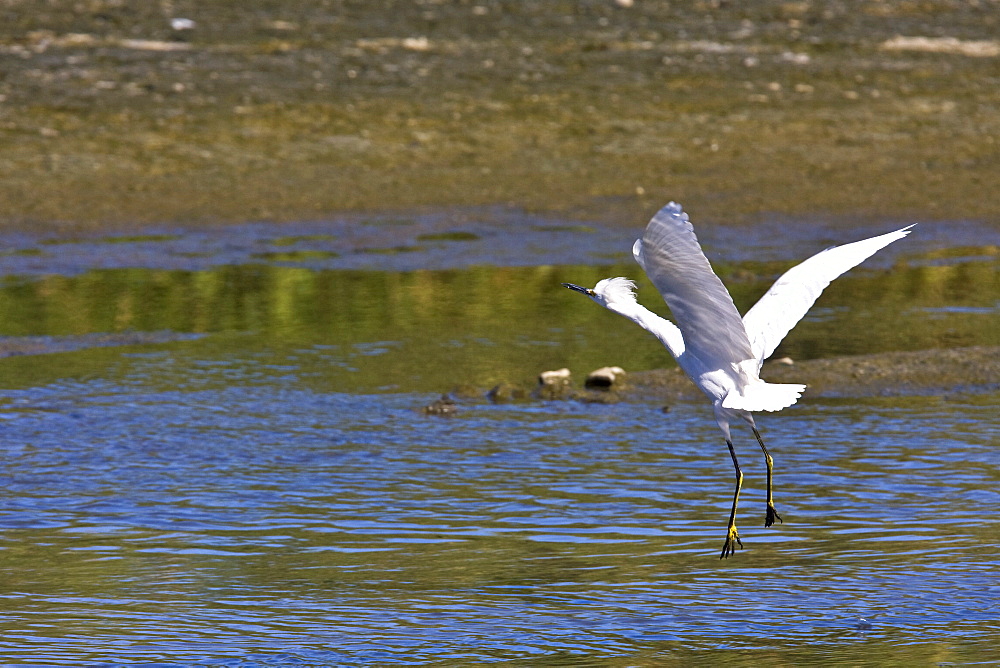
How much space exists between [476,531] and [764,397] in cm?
130

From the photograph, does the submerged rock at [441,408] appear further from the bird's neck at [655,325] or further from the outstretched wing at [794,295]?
the outstretched wing at [794,295]

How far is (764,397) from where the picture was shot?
5.05 meters

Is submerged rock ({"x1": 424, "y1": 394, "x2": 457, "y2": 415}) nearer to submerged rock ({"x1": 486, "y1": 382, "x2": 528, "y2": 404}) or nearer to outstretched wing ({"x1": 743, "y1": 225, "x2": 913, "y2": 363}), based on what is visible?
submerged rock ({"x1": 486, "y1": 382, "x2": 528, "y2": 404})

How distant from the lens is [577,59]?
1547 centimetres

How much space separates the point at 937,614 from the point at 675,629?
0.84 metres

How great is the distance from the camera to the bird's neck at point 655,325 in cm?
530

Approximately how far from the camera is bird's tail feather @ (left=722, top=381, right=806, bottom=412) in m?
4.95

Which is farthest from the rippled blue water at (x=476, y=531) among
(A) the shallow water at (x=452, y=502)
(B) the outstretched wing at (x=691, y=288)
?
(B) the outstretched wing at (x=691, y=288)

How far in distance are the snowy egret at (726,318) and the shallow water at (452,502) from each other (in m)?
0.53

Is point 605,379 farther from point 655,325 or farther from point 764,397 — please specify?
point 764,397

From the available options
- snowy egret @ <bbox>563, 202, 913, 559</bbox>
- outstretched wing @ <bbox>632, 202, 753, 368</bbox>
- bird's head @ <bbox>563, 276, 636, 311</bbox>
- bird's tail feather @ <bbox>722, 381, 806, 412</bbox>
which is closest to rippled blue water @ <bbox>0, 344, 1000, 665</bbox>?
snowy egret @ <bbox>563, 202, 913, 559</bbox>

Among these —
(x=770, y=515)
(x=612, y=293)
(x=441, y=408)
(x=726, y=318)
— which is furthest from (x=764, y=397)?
(x=441, y=408)

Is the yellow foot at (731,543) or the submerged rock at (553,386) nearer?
the yellow foot at (731,543)

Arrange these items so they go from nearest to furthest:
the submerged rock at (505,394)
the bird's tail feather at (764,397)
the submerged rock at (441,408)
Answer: the bird's tail feather at (764,397) → the submerged rock at (441,408) → the submerged rock at (505,394)
